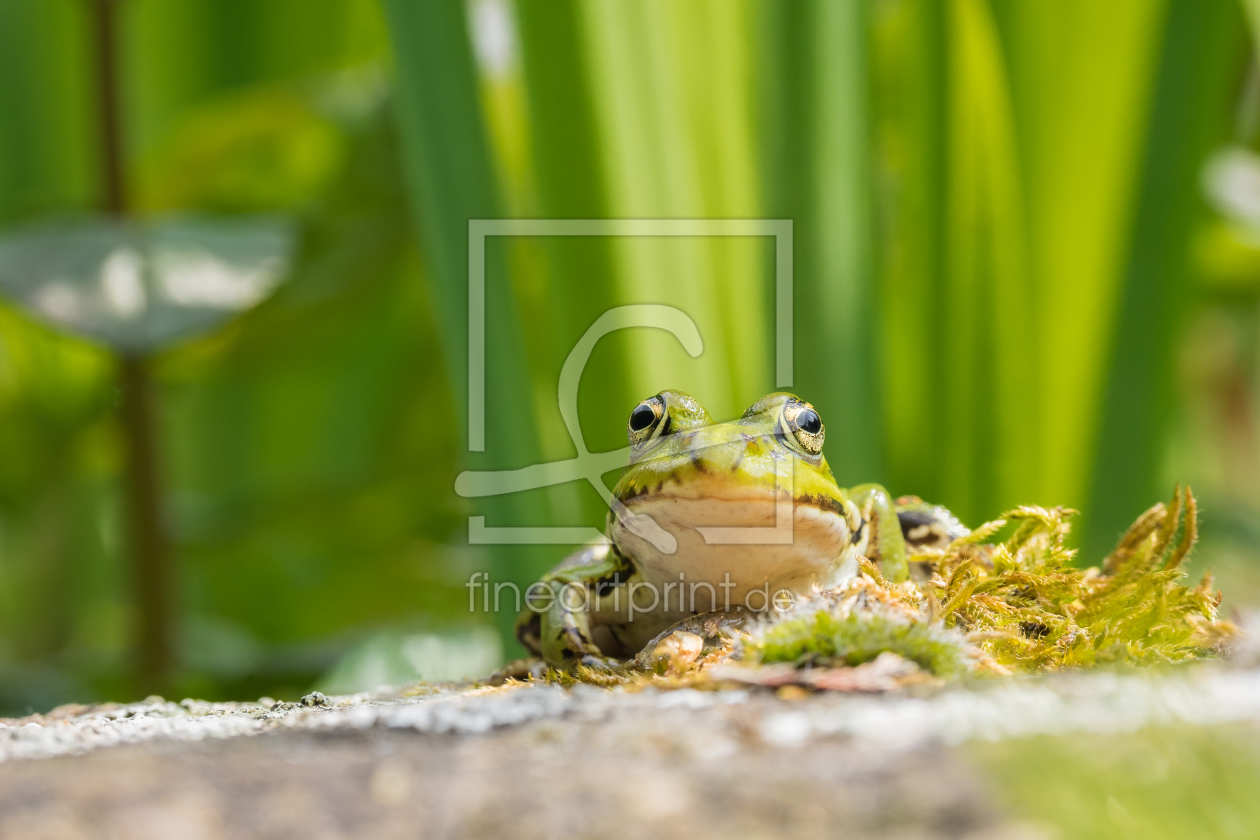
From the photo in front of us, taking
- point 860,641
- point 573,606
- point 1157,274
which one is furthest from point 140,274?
point 1157,274

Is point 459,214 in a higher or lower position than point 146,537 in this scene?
higher

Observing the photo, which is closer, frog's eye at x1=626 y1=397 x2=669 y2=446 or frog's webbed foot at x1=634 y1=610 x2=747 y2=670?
frog's webbed foot at x1=634 y1=610 x2=747 y2=670

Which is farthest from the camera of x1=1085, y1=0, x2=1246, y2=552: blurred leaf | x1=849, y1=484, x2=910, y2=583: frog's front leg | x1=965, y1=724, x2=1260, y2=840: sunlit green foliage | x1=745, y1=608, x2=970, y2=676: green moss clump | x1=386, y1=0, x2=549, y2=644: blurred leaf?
x1=1085, y1=0, x2=1246, y2=552: blurred leaf

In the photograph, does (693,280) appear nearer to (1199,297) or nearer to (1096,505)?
(1096,505)

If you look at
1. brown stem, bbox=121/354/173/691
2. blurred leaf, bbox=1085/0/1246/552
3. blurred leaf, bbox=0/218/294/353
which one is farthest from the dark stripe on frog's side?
brown stem, bbox=121/354/173/691

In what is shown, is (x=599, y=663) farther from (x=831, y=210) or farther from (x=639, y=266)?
(x=831, y=210)

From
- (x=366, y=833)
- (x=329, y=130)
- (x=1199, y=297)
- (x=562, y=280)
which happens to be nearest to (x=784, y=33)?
(x=562, y=280)

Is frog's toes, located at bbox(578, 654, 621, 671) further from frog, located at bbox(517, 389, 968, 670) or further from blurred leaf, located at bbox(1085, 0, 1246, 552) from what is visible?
blurred leaf, located at bbox(1085, 0, 1246, 552)
